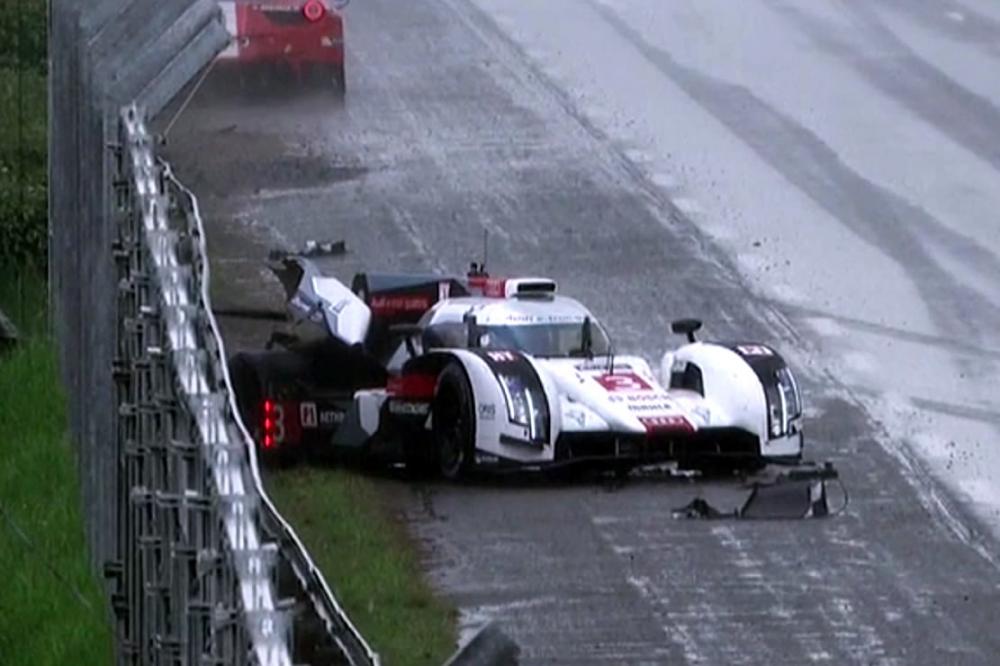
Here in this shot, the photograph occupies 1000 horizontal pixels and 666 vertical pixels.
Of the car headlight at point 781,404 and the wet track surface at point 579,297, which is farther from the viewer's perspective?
the car headlight at point 781,404

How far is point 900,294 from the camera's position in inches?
781

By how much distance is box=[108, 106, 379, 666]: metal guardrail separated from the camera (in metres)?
3.82

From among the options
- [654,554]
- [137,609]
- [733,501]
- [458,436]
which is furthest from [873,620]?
[137,609]

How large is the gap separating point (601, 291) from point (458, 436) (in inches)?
225

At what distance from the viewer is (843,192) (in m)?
23.1

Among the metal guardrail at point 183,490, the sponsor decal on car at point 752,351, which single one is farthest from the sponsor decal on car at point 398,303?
the metal guardrail at point 183,490

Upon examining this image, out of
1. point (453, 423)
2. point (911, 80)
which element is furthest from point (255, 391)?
point (911, 80)

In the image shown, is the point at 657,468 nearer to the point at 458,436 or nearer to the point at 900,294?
the point at 458,436

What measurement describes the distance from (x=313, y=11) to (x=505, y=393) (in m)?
13.7

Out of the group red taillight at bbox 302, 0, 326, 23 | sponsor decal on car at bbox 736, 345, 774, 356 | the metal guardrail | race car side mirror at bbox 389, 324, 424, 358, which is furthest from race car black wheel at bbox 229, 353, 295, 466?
red taillight at bbox 302, 0, 326, 23

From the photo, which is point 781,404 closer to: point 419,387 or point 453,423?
point 453,423

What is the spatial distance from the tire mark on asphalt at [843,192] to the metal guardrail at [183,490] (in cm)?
1356

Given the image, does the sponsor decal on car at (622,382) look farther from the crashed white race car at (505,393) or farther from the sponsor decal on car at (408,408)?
the sponsor decal on car at (408,408)

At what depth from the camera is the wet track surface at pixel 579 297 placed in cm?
1173
